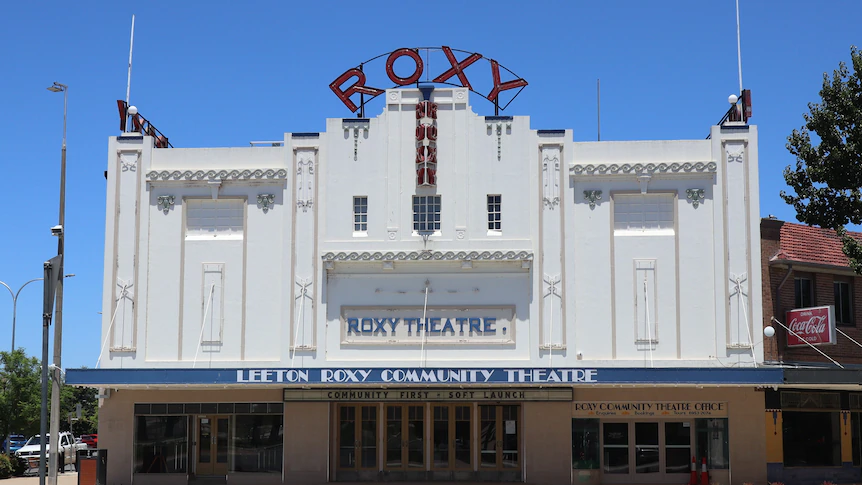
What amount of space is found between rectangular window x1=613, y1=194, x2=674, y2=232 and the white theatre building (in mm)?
73

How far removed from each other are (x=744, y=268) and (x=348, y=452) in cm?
1424

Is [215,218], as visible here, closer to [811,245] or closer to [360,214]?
[360,214]

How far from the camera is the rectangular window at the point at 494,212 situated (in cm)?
3138

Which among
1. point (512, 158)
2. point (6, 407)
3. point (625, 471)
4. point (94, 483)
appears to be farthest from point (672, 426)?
point (6, 407)

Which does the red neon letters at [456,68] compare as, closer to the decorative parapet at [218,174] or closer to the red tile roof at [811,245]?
the decorative parapet at [218,174]

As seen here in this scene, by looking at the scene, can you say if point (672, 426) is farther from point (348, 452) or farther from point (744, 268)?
point (348, 452)

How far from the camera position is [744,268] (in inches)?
1195

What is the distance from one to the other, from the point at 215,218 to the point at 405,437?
31.8 ft

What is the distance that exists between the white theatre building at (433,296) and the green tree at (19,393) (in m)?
27.1

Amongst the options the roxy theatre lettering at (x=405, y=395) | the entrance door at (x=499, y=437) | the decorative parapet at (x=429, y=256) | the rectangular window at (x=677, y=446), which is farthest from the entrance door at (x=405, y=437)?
the rectangular window at (x=677, y=446)

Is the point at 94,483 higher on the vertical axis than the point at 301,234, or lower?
lower

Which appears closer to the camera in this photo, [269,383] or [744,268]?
[269,383]

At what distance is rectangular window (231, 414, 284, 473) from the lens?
31.6m

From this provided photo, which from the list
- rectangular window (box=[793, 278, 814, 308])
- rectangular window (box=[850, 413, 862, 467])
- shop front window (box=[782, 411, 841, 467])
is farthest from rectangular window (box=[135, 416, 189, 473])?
rectangular window (box=[850, 413, 862, 467])
